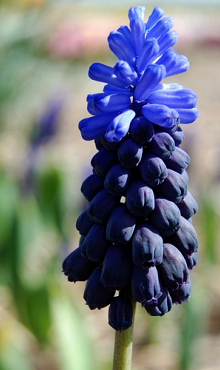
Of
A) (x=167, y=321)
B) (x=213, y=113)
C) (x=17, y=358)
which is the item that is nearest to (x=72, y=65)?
(x=213, y=113)

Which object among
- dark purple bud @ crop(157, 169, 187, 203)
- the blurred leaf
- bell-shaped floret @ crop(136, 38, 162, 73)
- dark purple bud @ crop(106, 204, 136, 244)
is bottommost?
the blurred leaf

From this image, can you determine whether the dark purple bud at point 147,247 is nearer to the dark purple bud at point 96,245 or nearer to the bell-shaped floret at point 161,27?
the dark purple bud at point 96,245

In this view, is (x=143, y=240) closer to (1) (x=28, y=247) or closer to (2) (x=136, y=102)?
(2) (x=136, y=102)

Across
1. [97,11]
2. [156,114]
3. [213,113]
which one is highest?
[97,11]

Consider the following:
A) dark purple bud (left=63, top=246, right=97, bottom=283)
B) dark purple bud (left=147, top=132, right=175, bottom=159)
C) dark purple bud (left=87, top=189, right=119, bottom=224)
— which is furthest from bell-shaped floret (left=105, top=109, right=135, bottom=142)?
dark purple bud (left=63, top=246, right=97, bottom=283)

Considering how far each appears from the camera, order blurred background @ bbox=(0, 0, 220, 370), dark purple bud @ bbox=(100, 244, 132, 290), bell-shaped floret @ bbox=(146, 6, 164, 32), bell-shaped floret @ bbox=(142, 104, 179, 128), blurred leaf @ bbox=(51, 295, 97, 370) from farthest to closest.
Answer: blurred background @ bbox=(0, 0, 220, 370), blurred leaf @ bbox=(51, 295, 97, 370), bell-shaped floret @ bbox=(146, 6, 164, 32), dark purple bud @ bbox=(100, 244, 132, 290), bell-shaped floret @ bbox=(142, 104, 179, 128)

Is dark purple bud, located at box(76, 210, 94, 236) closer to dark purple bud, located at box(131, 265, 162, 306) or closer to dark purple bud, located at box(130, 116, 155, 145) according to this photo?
dark purple bud, located at box(131, 265, 162, 306)
